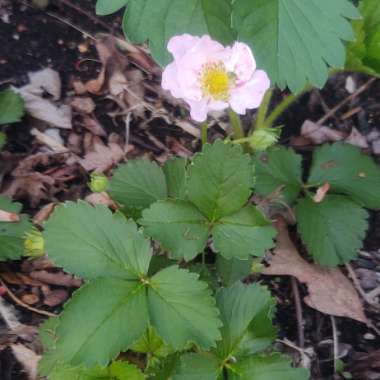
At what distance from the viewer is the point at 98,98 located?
218 centimetres

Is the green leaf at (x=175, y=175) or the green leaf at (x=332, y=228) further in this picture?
the green leaf at (x=332, y=228)

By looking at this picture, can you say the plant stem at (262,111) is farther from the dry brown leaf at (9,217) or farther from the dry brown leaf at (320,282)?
the dry brown leaf at (9,217)

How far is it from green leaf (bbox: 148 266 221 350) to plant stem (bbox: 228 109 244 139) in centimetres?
71

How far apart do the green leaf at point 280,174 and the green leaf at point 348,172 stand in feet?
0.23

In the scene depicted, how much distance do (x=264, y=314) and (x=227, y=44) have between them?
0.69 m

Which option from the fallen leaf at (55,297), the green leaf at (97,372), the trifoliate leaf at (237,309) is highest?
Answer: the trifoliate leaf at (237,309)

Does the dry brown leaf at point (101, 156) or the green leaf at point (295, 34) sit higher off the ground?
the green leaf at point (295, 34)

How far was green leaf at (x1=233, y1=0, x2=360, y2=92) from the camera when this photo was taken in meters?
1.57

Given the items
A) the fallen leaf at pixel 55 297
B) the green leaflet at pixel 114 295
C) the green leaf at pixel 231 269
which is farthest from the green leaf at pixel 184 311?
the fallen leaf at pixel 55 297

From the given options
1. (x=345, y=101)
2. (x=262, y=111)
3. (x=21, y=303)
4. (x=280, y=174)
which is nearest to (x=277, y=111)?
(x=262, y=111)

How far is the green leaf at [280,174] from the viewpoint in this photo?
6.23 feet

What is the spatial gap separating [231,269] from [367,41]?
789 mm

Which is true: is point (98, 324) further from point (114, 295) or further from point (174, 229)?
point (174, 229)

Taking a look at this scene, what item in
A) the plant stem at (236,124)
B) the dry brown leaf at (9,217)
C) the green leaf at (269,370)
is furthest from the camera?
the plant stem at (236,124)
